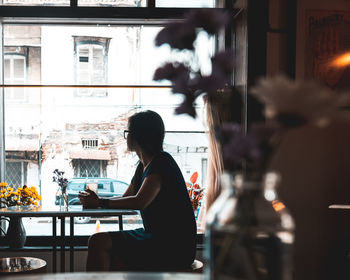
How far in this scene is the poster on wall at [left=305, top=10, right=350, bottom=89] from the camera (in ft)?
10.6

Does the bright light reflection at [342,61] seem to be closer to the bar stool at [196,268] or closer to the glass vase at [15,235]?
the bar stool at [196,268]

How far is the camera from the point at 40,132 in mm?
3684

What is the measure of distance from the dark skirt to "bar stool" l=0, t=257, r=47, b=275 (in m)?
0.62

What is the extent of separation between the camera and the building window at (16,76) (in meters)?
3.71

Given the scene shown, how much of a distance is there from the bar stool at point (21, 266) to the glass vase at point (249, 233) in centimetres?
199

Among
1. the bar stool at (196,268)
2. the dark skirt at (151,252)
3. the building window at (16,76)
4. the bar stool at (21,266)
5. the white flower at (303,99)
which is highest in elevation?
the building window at (16,76)

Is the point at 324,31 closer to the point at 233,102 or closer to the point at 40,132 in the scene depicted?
the point at 40,132

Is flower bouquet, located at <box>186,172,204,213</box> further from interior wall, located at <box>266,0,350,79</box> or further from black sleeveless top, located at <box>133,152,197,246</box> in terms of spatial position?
black sleeveless top, located at <box>133,152,197,246</box>

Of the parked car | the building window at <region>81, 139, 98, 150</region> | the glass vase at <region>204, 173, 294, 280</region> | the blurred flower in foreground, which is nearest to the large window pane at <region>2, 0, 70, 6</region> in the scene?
the building window at <region>81, 139, 98, 150</region>

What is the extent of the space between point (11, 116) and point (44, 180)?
61cm

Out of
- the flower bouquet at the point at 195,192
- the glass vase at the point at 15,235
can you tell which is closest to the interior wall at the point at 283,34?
the flower bouquet at the point at 195,192

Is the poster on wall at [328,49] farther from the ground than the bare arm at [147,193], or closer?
farther from the ground

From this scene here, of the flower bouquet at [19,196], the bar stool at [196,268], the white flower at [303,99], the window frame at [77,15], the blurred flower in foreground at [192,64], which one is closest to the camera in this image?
the white flower at [303,99]

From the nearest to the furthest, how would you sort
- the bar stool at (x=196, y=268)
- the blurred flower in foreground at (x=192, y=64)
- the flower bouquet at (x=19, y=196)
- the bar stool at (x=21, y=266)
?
the blurred flower in foreground at (x=192, y=64), the bar stool at (x=196, y=268), the bar stool at (x=21, y=266), the flower bouquet at (x=19, y=196)
